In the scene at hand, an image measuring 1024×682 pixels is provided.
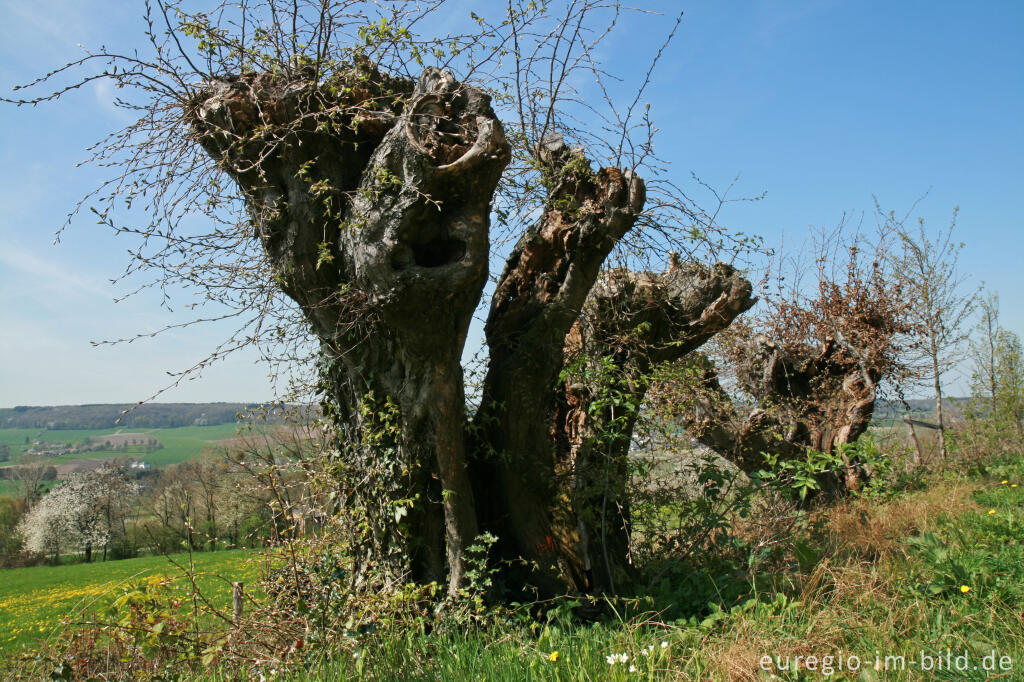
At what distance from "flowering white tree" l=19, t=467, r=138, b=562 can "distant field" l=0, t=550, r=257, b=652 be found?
4452 millimetres

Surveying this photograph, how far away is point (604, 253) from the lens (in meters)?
5.14

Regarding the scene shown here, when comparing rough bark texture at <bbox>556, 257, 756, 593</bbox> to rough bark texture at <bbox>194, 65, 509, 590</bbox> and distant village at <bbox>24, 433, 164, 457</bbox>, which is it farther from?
distant village at <bbox>24, 433, 164, 457</bbox>

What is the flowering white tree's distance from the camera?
38.5m

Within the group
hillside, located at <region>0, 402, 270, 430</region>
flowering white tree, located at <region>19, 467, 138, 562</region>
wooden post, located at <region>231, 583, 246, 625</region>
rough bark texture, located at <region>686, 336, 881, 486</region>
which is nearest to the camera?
wooden post, located at <region>231, 583, 246, 625</region>

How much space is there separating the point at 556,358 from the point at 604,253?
3.28 feet

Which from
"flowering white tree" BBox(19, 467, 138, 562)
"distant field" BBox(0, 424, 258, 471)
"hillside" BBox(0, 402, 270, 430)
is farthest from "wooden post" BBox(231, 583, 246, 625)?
"hillside" BBox(0, 402, 270, 430)

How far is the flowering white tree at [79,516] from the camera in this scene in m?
38.5

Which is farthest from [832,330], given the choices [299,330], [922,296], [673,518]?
[299,330]

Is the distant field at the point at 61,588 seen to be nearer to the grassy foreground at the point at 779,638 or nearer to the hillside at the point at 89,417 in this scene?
the grassy foreground at the point at 779,638

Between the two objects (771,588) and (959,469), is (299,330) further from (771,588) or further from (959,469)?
(959,469)

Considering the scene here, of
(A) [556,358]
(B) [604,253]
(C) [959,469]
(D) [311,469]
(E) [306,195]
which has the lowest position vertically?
(C) [959,469]

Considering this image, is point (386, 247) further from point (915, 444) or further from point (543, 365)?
point (915, 444)

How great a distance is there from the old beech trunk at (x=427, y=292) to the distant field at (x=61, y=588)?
1.47 metres

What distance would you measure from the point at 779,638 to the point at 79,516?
48448 mm
